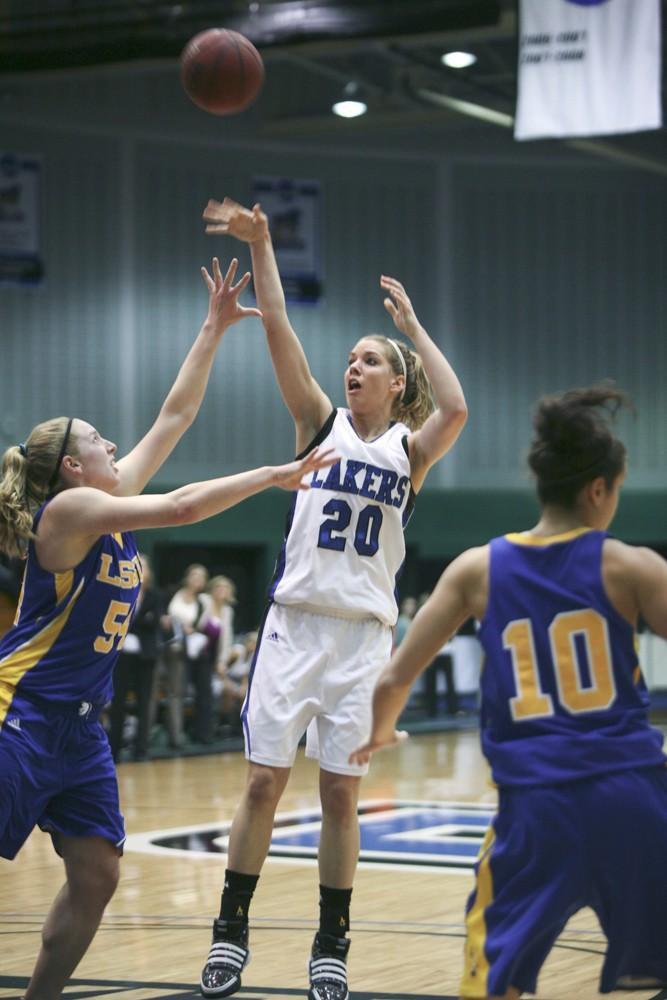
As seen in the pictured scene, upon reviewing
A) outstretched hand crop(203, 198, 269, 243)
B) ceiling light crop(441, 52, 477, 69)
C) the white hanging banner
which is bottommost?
outstretched hand crop(203, 198, 269, 243)

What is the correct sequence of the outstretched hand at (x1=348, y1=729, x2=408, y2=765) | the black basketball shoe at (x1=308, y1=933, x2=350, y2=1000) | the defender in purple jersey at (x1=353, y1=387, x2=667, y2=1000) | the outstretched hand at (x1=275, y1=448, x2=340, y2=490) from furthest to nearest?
1. the black basketball shoe at (x1=308, y1=933, x2=350, y2=1000)
2. the outstretched hand at (x1=275, y1=448, x2=340, y2=490)
3. the outstretched hand at (x1=348, y1=729, x2=408, y2=765)
4. the defender in purple jersey at (x1=353, y1=387, x2=667, y2=1000)

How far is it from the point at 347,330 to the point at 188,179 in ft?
10.3

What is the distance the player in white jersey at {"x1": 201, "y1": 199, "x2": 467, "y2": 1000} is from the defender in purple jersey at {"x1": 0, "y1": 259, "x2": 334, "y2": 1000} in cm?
55

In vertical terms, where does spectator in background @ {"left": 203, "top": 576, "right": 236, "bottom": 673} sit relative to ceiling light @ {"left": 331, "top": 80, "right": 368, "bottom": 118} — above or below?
below

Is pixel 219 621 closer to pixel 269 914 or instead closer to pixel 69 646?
pixel 269 914

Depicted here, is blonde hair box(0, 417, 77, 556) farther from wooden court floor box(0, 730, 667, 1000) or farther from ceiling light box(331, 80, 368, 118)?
ceiling light box(331, 80, 368, 118)

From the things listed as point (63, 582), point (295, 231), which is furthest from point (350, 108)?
point (63, 582)

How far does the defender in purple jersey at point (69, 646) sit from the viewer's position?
150 inches

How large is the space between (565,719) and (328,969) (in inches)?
67.4

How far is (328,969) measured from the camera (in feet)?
14.0

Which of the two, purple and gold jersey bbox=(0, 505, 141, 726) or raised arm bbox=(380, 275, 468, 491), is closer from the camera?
purple and gold jersey bbox=(0, 505, 141, 726)

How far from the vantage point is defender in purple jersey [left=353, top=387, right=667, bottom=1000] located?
286 cm

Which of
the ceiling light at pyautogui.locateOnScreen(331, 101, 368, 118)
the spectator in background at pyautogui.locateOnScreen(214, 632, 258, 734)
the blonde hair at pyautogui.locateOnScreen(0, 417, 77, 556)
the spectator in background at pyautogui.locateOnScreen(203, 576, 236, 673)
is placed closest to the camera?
the blonde hair at pyautogui.locateOnScreen(0, 417, 77, 556)

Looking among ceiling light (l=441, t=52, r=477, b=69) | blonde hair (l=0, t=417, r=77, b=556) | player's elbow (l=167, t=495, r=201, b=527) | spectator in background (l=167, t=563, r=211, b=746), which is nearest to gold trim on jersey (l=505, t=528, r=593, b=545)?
player's elbow (l=167, t=495, r=201, b=527)
